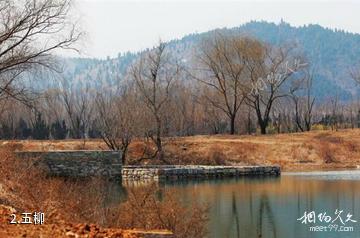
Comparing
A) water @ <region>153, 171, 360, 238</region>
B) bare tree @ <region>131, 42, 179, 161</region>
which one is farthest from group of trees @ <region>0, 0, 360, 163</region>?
water @ <region>153, 171, 360, 238</region>

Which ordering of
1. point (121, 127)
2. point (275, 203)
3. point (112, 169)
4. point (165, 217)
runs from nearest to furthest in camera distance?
point (165, 217) → point (275, 203) → point (112, 169) → point (121, 127)

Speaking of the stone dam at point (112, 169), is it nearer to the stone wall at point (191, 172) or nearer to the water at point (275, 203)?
the stone wall at point (191, 172)

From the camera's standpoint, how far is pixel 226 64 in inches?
2037

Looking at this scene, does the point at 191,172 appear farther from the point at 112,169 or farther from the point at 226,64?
the point at 226,64

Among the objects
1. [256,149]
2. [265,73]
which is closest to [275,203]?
[256,149]

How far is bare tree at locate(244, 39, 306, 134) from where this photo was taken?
51.5 meters

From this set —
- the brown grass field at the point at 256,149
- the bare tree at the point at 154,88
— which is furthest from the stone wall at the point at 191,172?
the bare tree at the point at 154,88

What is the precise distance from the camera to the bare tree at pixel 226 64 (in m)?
51.4

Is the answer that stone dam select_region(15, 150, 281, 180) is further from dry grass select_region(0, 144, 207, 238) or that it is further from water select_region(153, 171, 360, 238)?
dry grass select_region(0, 144, 207, 238)

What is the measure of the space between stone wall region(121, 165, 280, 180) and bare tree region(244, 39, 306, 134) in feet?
44.1

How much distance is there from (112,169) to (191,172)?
493cm

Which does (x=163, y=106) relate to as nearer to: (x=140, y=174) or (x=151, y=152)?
(x=151, y=152)

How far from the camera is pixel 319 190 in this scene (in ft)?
85.3

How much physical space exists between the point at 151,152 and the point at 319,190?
20.3 metres
